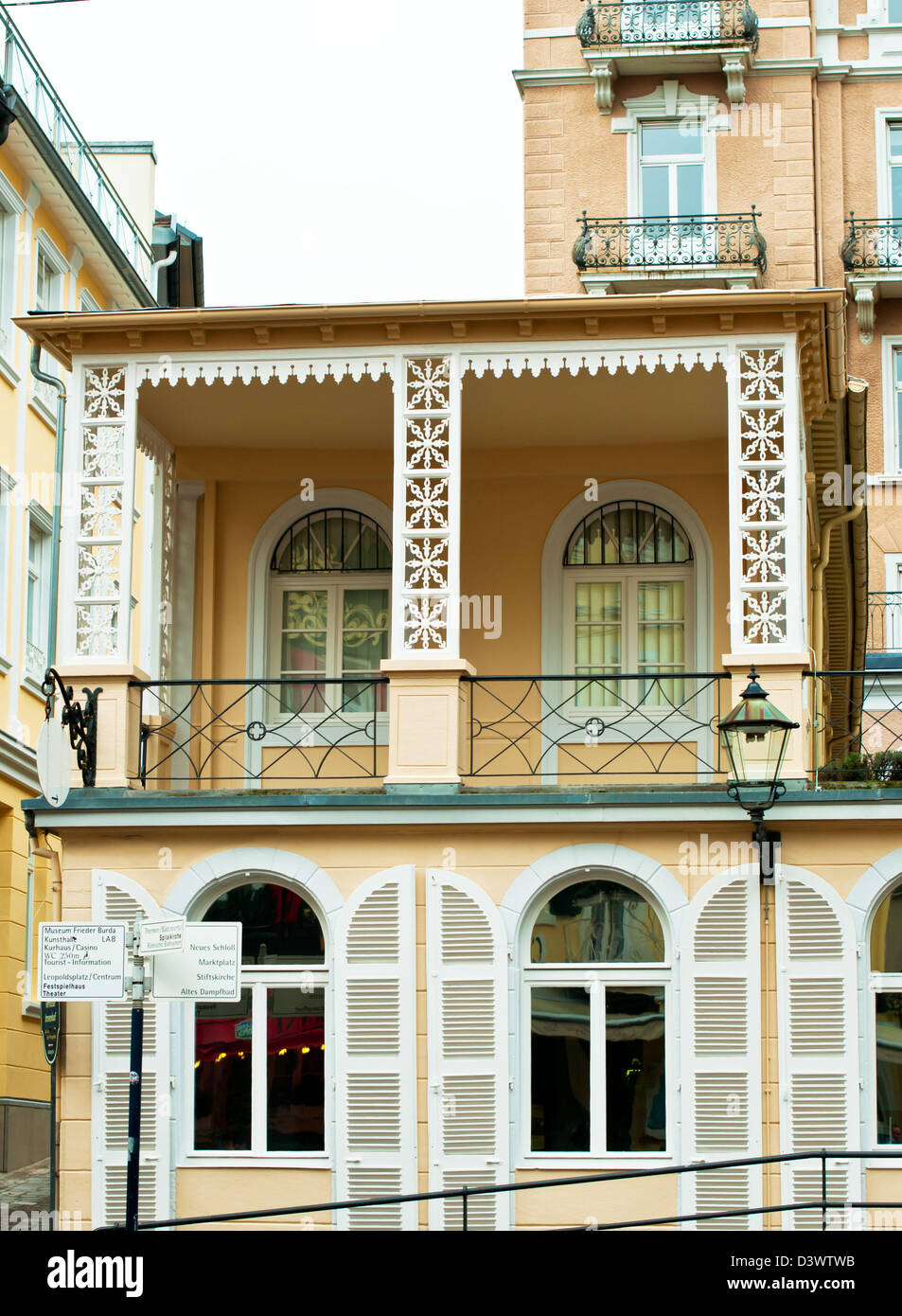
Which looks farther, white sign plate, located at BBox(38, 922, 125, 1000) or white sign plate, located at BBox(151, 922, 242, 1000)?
white sign plate, located at BBox(38, 922, 125, 1000)

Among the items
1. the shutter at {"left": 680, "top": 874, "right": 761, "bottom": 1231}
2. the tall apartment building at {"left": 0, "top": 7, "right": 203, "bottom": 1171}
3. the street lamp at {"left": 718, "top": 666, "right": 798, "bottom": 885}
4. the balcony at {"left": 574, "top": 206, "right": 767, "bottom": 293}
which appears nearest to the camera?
the street lamp at {"left": 718, "top": 666, "right": 798, "bottom": 885}

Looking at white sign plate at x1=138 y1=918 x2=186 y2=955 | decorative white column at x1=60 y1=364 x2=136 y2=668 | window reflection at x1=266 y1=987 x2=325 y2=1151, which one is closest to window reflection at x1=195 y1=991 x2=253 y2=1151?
window reflection at x1=266 y1=987 x2=325 y2=1151

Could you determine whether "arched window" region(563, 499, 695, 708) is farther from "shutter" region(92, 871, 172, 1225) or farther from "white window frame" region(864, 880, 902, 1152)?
"shutter" region(92, 871, 172, 1225)

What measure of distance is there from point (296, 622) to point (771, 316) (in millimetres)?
5156

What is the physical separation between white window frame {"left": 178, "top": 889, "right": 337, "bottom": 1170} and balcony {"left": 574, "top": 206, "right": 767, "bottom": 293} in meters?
21.2

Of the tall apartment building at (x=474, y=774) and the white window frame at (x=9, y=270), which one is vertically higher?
the white window frame at (x=9, y=270)

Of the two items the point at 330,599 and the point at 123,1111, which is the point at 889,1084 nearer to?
the point at 123,1111

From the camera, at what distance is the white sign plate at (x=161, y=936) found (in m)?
12.2

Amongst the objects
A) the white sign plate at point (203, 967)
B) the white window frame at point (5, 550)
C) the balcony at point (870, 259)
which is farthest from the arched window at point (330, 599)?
the balcony at point (870, 259)

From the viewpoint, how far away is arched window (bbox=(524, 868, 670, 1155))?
13.9 m

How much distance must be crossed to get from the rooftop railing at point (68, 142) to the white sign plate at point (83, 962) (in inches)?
554

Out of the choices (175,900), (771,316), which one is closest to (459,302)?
(771,316)

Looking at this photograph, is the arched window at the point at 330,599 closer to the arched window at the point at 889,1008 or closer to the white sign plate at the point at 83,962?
the white sign plate at the point at 83,962

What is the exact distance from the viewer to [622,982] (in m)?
14.1
